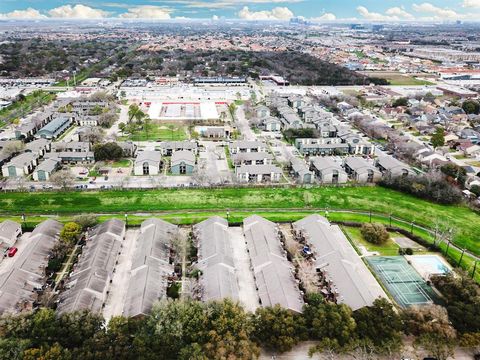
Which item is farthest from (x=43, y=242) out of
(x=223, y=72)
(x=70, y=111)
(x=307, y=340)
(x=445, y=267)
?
(x=223, y=72)

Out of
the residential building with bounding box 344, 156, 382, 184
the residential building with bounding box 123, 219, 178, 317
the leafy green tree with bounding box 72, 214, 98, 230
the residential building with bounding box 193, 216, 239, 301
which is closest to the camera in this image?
the residential building with bounding box 123, 219, 178, 317

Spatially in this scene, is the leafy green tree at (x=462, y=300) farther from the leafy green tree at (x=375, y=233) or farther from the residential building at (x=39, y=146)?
the residential building at (x=39, y=146)

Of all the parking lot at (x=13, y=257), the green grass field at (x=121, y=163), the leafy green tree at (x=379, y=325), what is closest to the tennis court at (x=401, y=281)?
the leafy green tree at (x=379, y=325)

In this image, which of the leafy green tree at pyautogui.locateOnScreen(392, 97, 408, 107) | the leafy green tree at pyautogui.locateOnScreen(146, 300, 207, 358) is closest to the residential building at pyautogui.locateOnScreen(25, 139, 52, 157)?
the leafy green tree at pyautogui.locateOnScreen(146, 300, 207, 358)

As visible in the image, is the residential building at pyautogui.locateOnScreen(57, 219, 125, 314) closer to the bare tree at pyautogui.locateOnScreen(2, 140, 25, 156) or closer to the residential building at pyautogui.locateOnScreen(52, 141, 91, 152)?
the residential building at pyautogui.locateOnScreen(52, 141, 91, 152)

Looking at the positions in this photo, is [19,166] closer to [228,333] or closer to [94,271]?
[94,271]

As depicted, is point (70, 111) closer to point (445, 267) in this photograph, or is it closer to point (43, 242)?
point (43, 242)

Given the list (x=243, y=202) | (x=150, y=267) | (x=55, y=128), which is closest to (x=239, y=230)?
(x=243, y=202)
